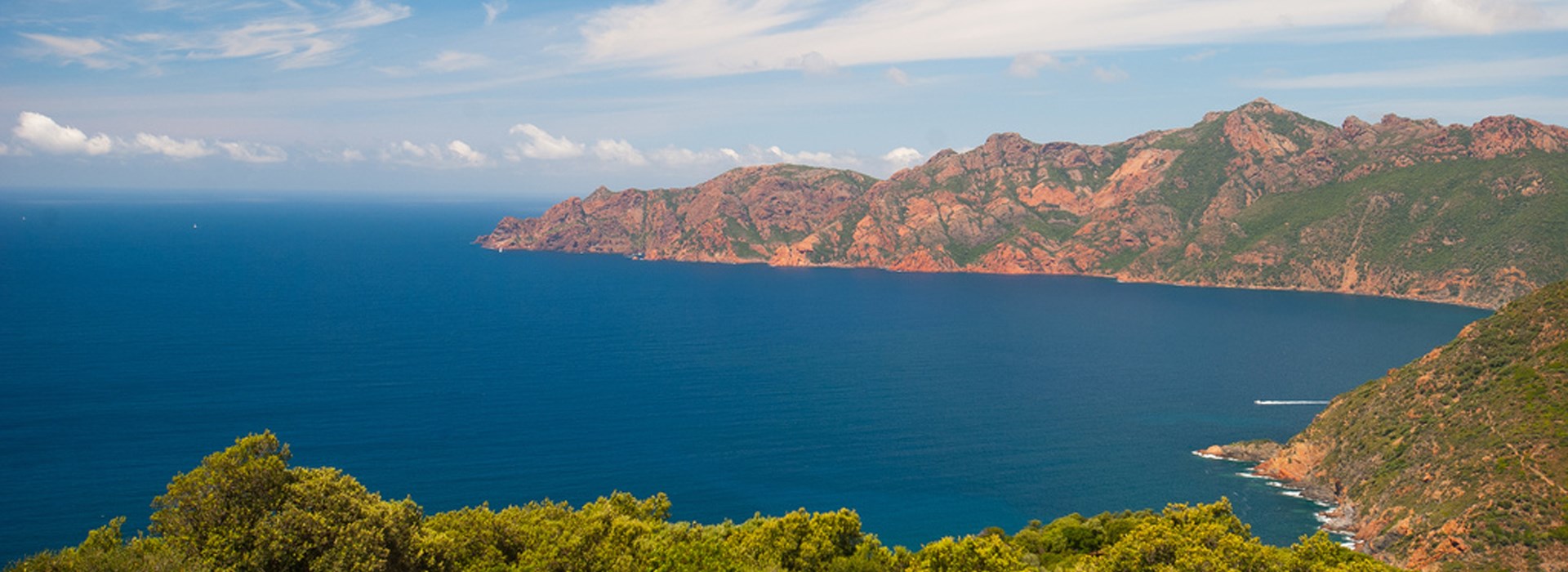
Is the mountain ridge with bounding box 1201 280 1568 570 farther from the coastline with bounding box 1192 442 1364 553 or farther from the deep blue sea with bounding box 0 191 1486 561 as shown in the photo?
the deep blue sea with bounding box 0 191 1486 561

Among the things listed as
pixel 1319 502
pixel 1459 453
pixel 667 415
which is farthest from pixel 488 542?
pixel 1459 453

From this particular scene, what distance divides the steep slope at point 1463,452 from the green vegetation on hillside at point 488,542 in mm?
30692

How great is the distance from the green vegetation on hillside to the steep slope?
101 feet

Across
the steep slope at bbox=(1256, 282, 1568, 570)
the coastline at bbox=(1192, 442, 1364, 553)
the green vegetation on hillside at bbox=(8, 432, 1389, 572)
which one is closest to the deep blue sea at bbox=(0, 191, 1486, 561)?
the coastline at bbox=(1192, 442, 1364, 553)

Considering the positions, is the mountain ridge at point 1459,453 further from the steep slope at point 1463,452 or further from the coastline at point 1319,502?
the coastline at point 1319,502

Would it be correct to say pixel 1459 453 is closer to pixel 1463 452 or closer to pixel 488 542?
pixel 1463 452

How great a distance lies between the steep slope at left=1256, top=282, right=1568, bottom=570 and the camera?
3258 inches

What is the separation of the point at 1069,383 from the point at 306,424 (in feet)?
370

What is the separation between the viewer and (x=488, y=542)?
51906mm

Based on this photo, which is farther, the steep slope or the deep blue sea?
the deep blue sea

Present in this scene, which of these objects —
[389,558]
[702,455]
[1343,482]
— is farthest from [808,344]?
[389,558]

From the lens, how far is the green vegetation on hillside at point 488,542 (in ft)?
140


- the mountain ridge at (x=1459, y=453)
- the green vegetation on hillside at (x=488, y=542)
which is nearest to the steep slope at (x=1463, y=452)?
the mountain ridge at (x=1459, y=453)

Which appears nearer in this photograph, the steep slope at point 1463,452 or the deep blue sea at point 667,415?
the steep slope at point 1463,452
